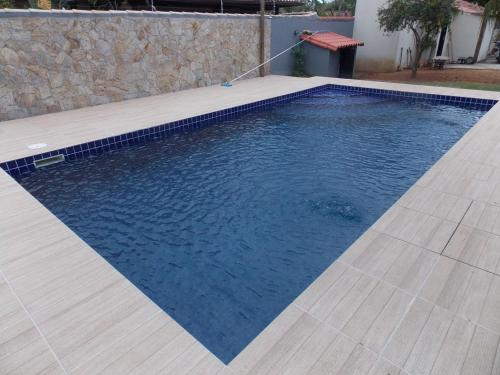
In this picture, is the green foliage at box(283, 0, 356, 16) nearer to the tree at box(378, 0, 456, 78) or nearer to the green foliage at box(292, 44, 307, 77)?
the green foliage at box(292, 44, 307, 77)

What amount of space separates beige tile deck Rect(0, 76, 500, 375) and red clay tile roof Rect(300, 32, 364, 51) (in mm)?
9652

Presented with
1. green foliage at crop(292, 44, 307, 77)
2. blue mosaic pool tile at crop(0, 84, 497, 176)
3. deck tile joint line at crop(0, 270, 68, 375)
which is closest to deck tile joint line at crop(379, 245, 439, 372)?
deck tile joint line at crop(0, 270, 68, 375)

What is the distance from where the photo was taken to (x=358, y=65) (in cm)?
1543

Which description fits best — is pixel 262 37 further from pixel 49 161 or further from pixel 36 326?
pixel 36 326

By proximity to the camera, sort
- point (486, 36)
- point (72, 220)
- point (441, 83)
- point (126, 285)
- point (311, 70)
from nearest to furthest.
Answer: point (126, 285) → point (72, 220) → point (441, 83) → point (311, 70) → point (486, 36)

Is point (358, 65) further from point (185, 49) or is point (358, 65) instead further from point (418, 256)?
point (418, 256)

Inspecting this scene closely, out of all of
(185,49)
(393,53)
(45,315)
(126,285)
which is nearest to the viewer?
(45,315)

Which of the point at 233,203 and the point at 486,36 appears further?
the point at 486,36

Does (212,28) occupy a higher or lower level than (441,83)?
higher

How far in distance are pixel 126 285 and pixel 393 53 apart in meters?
14.8

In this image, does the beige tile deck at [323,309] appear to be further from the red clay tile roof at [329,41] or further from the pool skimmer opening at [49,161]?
the red clay tile roof at [329,41]

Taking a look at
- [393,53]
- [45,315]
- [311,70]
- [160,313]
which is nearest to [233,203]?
[160,313]

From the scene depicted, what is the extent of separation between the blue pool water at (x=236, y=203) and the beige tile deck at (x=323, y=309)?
0.40 m

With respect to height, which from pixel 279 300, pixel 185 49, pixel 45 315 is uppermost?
pixel 185 49
